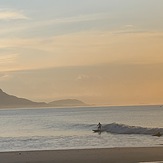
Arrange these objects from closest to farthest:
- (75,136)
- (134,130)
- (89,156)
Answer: (89,156) → (75,136) → (134,130)

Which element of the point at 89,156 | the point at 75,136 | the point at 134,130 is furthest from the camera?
the point at 134,130

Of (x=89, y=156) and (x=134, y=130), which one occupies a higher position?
(x=134, y=130)

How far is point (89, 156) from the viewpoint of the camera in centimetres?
2408

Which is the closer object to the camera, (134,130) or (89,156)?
(89,156)

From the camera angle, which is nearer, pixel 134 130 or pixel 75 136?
pixel 75 136

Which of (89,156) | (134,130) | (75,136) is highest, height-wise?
(134,130)

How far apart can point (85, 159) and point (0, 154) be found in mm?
6050

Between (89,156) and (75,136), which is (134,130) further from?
(89,156)

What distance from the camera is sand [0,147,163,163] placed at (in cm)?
2238

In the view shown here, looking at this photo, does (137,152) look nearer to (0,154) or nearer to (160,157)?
(160,157)

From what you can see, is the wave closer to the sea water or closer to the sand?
the sea water

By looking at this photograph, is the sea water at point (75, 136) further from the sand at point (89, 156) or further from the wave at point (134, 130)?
the sand at point (89, 156)

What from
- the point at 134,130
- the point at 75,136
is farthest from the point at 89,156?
the point at 134,130

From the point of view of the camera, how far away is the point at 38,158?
77.3 feet
